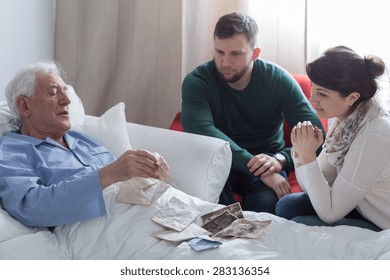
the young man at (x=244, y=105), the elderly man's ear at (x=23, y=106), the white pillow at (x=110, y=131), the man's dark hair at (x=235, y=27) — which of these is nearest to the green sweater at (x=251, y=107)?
the young man at (x=244, y=105)

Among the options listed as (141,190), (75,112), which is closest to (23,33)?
(75,112)

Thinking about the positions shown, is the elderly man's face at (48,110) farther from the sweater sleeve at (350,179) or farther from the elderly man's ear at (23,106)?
the sweater sleeve at (350,179)

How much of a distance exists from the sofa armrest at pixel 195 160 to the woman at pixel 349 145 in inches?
13.9

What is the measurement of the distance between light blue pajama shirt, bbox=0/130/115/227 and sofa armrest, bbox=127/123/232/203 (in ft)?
1.28

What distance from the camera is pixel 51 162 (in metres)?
2.19

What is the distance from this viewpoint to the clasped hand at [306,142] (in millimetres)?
2164

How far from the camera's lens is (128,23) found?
3.60 m

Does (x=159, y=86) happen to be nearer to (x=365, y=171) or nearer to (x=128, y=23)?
(x=128, y=23)

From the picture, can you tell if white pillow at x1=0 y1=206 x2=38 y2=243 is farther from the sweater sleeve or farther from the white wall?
the white wall

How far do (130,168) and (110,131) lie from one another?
2.01 ft

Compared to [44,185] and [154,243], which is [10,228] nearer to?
[44,185]

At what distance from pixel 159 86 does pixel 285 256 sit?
1897 mm

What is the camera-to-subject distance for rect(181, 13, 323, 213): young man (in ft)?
8.93
